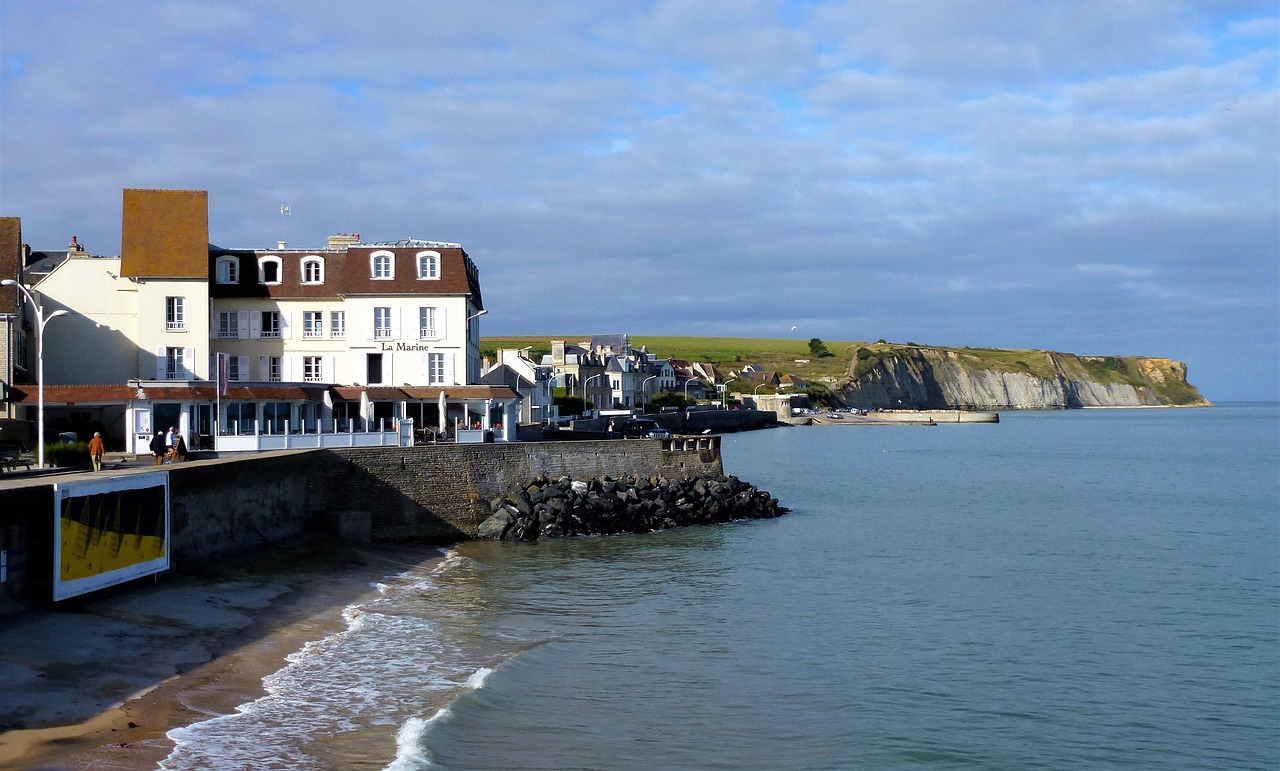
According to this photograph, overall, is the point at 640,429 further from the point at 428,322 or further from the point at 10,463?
the point at 10,463

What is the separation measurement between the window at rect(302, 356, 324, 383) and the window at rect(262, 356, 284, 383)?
1066mm

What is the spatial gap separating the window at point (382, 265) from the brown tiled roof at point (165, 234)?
6.88m

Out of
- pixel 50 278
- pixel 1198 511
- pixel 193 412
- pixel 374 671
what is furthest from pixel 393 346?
pixel 1198 511

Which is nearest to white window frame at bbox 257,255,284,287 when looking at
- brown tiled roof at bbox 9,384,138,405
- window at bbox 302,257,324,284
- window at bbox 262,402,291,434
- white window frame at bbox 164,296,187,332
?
window at bbox 302,257,324,284

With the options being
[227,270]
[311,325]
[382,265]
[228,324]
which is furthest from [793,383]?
[228,324]

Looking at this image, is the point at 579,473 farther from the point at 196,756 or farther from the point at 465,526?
the point at 196,756

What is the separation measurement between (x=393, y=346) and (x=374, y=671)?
104 feet

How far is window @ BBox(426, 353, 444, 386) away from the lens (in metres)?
48.0

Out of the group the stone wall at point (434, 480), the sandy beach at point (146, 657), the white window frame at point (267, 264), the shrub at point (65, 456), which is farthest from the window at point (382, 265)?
the sandy beach at point (146, 657)

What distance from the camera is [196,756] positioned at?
12836mm

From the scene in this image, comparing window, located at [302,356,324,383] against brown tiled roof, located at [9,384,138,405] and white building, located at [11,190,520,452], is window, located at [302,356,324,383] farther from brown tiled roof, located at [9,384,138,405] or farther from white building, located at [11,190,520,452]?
brown tiled roof, located at [9,384,138,405]

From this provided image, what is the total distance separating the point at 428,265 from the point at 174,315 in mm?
10763

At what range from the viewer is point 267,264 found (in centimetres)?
4891

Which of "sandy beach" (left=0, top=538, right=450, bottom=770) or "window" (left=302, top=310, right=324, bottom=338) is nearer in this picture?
"sandy beach" (left=0, top=538, right=450, bottom=770)
